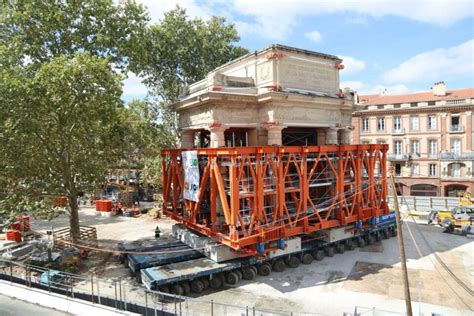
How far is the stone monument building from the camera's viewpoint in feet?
66.5

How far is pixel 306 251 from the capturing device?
21.2 meters

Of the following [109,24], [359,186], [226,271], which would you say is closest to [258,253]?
[226,271]

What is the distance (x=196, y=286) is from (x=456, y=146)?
43.4m

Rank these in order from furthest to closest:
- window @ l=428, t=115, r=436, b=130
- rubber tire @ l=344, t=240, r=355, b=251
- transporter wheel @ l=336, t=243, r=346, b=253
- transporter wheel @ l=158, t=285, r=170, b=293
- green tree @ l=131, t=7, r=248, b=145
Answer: window @ l=428, t=115, r=436, b=130 < green tree @ l=131, t=7, r=248, b=145 < rubber tire @ l=344, t=240, r=355, b=251 < transporter wheel @ l=336, t=243, r=346, b=253 < transporter wheel @ l=158, t=285, r=170, b=293

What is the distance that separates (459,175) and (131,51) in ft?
145

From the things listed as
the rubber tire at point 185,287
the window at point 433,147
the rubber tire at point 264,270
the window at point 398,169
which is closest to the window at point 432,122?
the window at point 433,147

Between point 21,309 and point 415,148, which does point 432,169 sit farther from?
point 21,309

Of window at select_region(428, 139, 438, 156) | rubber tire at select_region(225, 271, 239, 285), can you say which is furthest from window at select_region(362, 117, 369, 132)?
rubber tire at select_region(225, 271, 239, 285)

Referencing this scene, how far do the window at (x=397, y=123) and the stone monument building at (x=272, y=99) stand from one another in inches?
1091

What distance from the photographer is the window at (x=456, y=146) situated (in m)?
44.9

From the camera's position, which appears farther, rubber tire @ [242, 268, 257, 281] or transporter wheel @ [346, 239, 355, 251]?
transporter wheel @ [346, 239, 355, 251]

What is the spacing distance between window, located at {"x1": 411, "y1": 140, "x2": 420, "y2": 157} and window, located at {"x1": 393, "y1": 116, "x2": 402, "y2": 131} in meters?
2.74

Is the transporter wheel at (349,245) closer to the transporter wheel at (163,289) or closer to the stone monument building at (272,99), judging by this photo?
the stone monument building at (272,99)

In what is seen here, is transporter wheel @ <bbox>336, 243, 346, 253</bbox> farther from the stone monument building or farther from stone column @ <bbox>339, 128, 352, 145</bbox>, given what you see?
stone column @ <bbox>339, 128, 352, 145</bbox>
